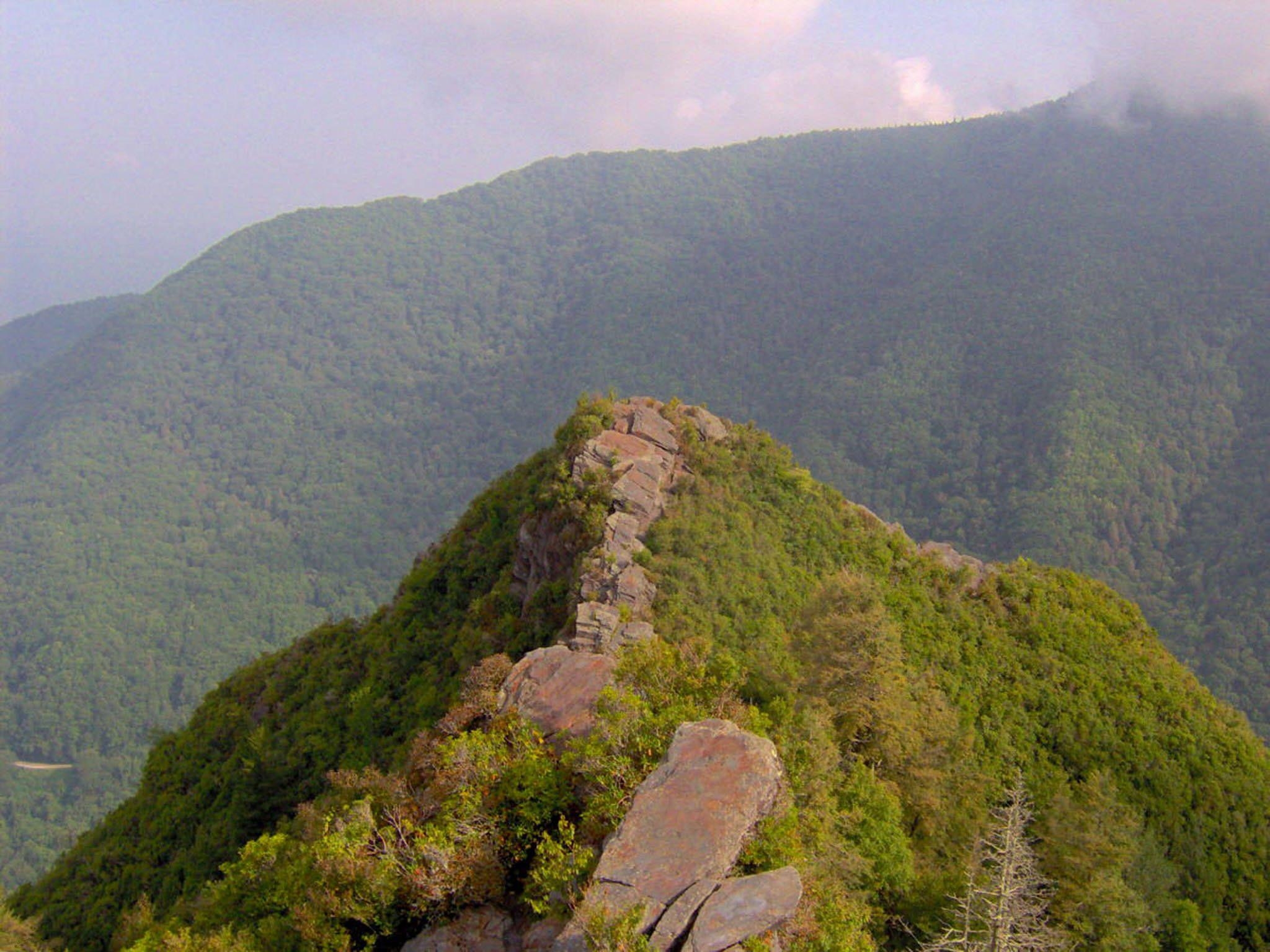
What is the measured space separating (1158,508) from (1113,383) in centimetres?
3323

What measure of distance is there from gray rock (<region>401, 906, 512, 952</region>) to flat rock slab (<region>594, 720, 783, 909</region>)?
190cm

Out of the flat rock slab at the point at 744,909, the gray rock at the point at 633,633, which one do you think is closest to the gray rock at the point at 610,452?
the gray rock at the point at 633,633

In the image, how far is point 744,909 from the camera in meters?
8.80

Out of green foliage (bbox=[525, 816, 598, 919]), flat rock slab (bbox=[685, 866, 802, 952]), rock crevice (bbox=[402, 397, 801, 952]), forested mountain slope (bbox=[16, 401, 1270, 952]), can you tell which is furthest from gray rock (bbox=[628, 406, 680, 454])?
flat rock slab (bbox=[685, 866, 802, 952])

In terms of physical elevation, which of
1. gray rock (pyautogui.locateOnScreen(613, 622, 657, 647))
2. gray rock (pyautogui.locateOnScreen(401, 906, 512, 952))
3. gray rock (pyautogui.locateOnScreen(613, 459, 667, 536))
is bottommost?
gray rock (pyautogui.locateOnScreen(613, 622, 657, 647))

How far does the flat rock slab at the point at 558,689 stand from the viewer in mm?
13180

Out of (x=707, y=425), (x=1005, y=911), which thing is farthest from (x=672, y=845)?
(x=707, y=425)

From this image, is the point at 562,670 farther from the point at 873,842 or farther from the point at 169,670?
the point at 169,670

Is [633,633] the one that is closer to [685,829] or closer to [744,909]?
[685,829]

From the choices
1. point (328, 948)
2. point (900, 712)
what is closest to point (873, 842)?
point (900, 712)

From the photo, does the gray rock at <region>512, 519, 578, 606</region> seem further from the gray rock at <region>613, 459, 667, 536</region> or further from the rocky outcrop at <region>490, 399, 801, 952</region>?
→ the rocky outcrop at <region>490, 399, 801, 952</region>

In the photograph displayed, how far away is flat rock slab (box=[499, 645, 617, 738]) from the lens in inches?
519

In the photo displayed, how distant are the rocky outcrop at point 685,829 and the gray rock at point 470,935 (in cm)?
187

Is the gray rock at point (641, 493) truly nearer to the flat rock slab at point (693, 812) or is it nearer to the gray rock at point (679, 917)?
the flat rock slab at point (693, 812)
